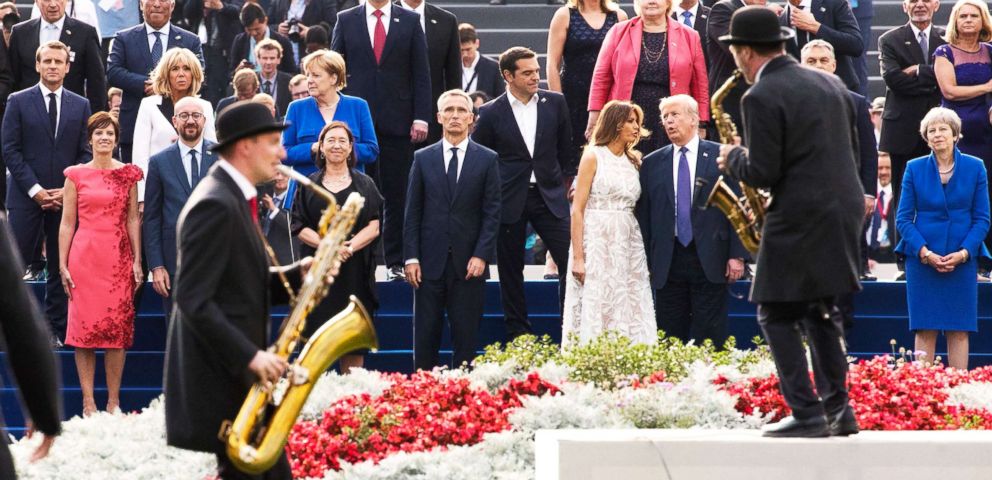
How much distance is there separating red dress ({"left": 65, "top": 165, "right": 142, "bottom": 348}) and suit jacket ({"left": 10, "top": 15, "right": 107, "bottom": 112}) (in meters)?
1.97

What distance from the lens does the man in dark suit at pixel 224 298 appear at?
5.77m

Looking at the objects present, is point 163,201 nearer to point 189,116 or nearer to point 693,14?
point 189,116

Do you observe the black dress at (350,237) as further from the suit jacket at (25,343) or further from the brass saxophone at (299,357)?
the suit jacket at (25,343)

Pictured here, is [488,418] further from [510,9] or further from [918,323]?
[510,9]

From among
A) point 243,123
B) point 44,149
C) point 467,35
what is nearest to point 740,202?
point 243,123

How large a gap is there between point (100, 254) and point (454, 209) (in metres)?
2.45

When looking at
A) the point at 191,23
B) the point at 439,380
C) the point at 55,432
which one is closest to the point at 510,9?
the point at 191,23

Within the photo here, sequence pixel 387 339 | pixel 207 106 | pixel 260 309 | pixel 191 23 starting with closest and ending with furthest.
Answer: pixel 260 309, pixel 207 106, pixel 387 339, pixel 191 23

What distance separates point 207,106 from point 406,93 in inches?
66.3

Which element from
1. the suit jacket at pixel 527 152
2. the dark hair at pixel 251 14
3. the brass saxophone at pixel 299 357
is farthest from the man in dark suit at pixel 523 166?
the brass saxophone at pixel 299 357

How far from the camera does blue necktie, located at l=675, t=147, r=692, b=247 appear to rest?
426 inches

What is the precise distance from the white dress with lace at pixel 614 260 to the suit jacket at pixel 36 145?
3.95 meters

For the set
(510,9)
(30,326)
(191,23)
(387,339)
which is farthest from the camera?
→ (510,9)

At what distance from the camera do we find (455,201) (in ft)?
37.0
